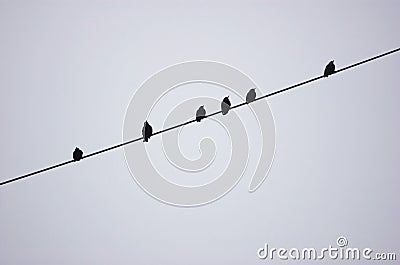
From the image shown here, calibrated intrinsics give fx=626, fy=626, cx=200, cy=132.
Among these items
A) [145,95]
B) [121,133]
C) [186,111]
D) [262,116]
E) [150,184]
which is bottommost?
[150,184]

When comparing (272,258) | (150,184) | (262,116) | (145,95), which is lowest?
(272,258)

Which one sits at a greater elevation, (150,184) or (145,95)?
(145,95)

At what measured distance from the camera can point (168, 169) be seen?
27219 mm

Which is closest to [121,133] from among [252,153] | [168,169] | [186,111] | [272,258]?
[168,169]

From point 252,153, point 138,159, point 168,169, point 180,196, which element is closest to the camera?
point 138,159

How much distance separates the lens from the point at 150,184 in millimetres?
16547

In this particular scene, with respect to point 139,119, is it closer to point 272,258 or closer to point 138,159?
point 138,159

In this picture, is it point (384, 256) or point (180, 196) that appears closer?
point (384, 256)

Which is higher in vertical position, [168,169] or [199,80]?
[168,169]

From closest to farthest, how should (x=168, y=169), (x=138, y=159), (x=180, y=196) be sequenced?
(x=138, y=159), (x=180, y=196), (x=168, y=169)

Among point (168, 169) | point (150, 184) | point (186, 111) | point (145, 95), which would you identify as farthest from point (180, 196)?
point (168, 169)

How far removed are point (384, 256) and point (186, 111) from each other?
986 cm

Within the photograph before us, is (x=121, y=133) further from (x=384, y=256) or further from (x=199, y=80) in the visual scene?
(x=384, y=256)

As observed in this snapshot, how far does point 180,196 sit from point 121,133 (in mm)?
9584
